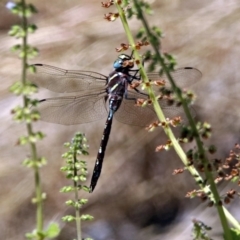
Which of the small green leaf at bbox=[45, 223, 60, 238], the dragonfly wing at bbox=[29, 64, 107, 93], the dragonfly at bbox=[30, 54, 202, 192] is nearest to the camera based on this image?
the small green leaf at bbox=[45, 223, 60, 238]

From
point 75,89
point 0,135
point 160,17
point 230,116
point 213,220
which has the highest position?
point 160,17

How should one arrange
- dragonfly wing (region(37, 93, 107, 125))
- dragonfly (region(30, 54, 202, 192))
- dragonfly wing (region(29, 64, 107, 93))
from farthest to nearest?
dragonfly wing (region(29, 64, 107, 93)) < dragonfly wing (region(37, 93, 107, 125)) < dragonfly (region(30, 54, 202, 192))

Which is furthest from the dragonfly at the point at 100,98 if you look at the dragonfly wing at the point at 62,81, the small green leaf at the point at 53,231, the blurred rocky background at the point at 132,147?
the small green leaf at the point at 53,231

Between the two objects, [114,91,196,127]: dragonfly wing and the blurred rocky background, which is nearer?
[114,91,196,127]: dragonfly wing

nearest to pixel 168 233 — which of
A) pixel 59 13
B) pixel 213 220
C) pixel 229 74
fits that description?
pixel 213 220

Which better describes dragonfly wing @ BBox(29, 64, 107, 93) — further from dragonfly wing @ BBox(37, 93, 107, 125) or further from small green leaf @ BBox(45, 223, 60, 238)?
small green leaf @ BBox(45, 223, 60, 238)

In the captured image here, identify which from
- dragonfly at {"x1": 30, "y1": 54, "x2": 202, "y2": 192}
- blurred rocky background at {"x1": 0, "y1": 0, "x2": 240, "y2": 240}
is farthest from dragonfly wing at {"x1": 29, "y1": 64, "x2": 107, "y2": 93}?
blurred rocky background at {"x1": 0, "y1": 0, "x2": 240, "y2": 240}

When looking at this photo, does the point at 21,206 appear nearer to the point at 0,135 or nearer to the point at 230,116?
the point at 0,135
